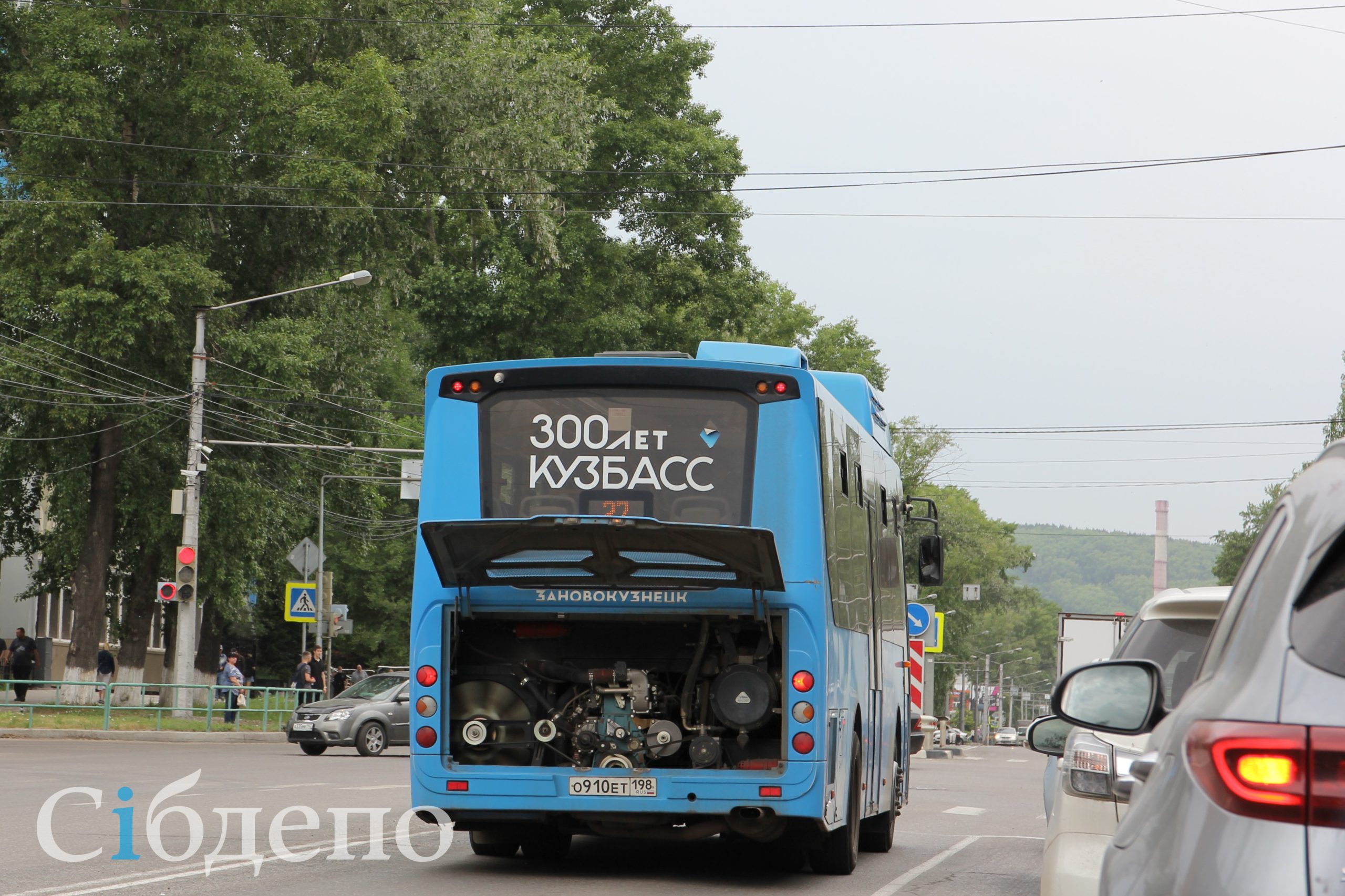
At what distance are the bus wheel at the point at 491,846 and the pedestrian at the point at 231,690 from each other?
20948 millimetres

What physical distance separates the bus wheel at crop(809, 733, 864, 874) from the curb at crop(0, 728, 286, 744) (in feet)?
69.0

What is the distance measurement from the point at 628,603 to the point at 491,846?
8.69 ft

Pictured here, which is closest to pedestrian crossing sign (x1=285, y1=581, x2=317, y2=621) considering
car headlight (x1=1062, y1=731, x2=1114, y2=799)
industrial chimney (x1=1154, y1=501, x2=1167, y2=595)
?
car headlight (x1=1062, y1=731, x2=1114, y2=799)

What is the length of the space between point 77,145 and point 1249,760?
34.5 metres

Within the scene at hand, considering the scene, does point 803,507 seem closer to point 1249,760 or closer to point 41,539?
point 1249,760

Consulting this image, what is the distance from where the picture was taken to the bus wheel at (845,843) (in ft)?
40.3

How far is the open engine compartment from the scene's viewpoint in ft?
36.6

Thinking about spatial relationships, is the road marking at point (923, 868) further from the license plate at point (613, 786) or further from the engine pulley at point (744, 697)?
the license plate at point (613, 786)

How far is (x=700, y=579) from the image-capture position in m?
11.0

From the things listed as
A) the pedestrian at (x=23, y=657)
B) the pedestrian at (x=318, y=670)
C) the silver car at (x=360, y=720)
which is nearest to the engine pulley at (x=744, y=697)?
the silver car at (x=360, y=720)

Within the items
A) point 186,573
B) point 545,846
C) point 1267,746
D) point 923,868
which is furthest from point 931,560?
point 186,573

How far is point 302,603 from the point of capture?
38.9 m

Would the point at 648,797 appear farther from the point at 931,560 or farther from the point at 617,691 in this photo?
the point at 931,560

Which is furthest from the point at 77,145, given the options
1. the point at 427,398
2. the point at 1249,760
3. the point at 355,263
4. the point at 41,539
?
the point at 1249,760
